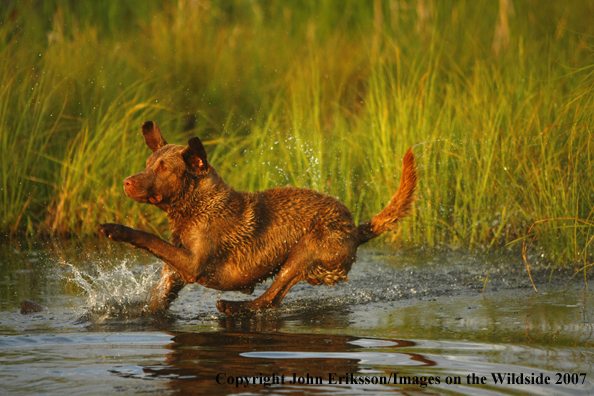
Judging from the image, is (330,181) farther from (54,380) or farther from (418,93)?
(54,380)

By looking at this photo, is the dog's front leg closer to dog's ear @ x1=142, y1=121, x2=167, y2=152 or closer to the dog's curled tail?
dog's ear @ x1=142, y1=121, x2=167, y2=152

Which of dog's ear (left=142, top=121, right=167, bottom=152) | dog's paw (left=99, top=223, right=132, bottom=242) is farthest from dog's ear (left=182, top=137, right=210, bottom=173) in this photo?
dog's paw (left=99, top=223, right=132, bottom=242)

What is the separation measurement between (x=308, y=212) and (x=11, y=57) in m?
5.29

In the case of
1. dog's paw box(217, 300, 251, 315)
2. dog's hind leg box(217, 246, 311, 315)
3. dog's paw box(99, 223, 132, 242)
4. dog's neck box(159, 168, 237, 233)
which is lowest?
dog's paw box(217, 300, 251, 315)

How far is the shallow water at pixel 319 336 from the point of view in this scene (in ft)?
12.9

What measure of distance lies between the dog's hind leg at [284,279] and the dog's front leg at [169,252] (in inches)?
19.2

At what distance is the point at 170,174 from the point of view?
18.1 ft

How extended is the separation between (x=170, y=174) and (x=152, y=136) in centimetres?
53

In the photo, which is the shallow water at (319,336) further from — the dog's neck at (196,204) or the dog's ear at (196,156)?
the dog's ear at (196,156)

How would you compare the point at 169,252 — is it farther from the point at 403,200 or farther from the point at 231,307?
the point at 403,200

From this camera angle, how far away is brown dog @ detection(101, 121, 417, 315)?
551cm

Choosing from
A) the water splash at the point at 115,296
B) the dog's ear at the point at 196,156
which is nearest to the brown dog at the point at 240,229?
the dog's ear at the point at 196,156

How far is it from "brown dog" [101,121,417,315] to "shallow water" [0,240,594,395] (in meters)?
0.28

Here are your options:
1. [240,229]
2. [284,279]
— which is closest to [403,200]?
[284,279]
